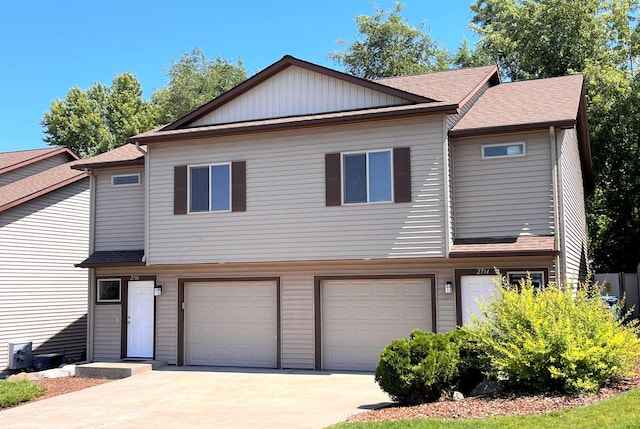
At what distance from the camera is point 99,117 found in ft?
133

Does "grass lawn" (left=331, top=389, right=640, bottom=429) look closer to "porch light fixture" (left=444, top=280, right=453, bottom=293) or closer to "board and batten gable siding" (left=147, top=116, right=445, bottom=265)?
"porch light fixture" (left=444, top=280, right=453, bottom=293)

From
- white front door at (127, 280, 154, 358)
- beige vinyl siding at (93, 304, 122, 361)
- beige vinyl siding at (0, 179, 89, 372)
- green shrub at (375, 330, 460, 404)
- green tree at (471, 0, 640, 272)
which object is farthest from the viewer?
green tree at (471, 0, 640, 272)

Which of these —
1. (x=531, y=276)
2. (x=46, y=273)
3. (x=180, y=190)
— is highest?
(x=180, y=190)

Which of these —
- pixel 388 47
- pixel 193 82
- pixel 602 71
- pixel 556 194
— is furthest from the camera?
pixel 193 82

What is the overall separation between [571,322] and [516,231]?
419 centimetres

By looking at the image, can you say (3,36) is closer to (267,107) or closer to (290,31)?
(267,107)

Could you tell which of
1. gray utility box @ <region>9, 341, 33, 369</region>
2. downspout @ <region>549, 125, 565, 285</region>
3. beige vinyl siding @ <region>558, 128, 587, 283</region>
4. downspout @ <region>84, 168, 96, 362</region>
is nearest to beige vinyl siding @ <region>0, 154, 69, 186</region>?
downspout @ <region>84, 168, 96, 362</region>

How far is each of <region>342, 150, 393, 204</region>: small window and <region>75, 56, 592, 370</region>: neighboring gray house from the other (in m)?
0.03

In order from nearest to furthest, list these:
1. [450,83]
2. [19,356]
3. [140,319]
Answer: [450,83], [140,319], [19,356]

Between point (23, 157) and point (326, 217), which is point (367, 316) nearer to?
point (326, 217)

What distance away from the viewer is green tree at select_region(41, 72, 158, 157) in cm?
3978

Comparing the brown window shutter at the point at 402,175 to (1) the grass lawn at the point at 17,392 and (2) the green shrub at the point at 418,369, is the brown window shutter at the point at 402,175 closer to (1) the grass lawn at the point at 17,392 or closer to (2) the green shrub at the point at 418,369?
(2) the green shrub at the point at 418,369

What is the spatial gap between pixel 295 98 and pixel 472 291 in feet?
19.5

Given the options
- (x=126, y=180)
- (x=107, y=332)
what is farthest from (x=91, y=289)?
(x=126, y=180)
